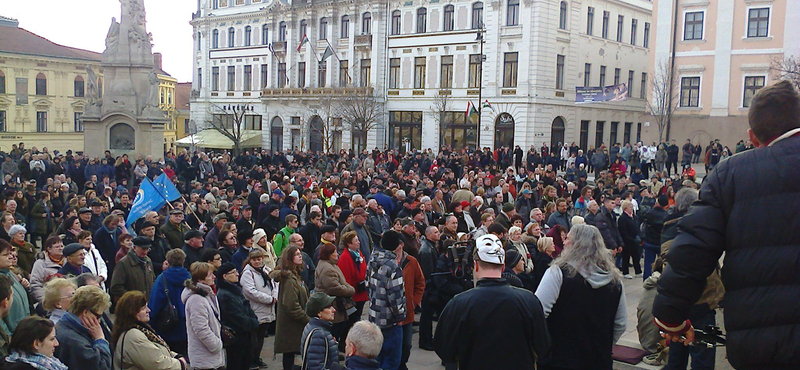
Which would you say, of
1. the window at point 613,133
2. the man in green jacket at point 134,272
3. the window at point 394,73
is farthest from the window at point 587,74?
the man in green jacket at point 134,272

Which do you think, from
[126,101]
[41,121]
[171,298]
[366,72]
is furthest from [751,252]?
[41,121]

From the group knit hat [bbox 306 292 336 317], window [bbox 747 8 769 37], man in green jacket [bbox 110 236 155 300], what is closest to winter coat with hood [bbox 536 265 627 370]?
knit hat [bbox 306 292 336 317]

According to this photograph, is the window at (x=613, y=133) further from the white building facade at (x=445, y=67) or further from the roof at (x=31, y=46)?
the roof at (x=31, y=46)

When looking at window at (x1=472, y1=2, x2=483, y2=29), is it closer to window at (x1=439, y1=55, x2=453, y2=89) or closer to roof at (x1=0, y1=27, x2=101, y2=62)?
window at (x1=439, y1=55, x2=453, y2=89)

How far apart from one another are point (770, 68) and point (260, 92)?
40227 mm

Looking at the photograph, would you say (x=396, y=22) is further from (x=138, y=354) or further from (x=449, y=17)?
(x=138, y=354)

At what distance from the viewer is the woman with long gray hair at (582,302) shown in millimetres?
5387

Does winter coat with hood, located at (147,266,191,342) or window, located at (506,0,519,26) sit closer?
winter coat with hood, located at (147,266,191,342)

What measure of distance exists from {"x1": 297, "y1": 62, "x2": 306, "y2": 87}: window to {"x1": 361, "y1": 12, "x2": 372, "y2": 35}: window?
283 inches

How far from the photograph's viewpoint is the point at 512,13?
139 ft

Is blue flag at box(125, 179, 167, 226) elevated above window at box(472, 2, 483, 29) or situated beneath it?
situated beneath

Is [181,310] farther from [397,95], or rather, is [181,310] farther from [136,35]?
[397,95]

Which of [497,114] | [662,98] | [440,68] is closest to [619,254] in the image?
[662,98]

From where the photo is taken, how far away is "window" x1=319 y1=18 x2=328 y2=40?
2106 inches
